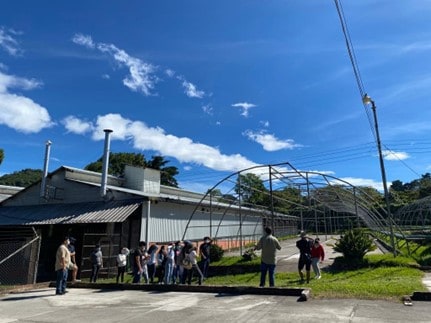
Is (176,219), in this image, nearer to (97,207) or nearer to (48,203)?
(97,207)

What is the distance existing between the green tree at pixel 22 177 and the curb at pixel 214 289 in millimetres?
59658

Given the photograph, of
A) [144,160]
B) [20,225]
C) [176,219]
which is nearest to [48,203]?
[20,225]

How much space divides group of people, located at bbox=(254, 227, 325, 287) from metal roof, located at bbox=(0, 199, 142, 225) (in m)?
9.47

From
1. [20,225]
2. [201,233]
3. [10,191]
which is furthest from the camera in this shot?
[10,191]

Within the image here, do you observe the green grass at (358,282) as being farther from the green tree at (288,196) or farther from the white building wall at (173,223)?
the green tree at (288,196)

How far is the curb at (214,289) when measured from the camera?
940cm

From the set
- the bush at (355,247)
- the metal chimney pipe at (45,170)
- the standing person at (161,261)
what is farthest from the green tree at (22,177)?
the bush at (355,247)

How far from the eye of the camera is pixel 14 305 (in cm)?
955

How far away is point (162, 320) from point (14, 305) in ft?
15.7

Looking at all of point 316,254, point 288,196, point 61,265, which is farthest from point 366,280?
point 288,196

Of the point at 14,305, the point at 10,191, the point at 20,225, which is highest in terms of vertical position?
the point at 10,191

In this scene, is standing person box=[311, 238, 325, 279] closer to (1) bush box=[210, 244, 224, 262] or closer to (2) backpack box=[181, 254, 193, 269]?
(2) backpack box=[181, 254, 193, 269]

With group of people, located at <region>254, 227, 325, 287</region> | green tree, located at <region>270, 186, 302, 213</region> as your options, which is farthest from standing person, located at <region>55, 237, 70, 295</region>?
green tree, located at <region>270, 186, 302, 213</region>

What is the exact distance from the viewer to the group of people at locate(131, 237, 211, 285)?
12477 millimetres
